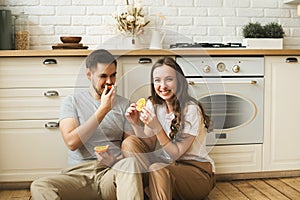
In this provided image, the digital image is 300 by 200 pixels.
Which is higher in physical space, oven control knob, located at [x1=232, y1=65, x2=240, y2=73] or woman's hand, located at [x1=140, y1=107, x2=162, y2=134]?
oven control knob, located at [x1=232, y1=65, x2=240, y2=73]

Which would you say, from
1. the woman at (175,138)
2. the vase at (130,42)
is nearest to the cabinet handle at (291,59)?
the woman at (175,138)

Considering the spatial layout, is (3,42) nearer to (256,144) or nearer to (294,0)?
(256,144)

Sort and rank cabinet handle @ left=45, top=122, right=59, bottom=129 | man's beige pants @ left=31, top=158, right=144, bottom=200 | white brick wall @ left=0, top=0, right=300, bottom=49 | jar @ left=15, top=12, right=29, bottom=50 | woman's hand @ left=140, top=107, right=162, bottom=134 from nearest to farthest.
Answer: man's beige pants @ left=31, top=158, right=144, bottom=200
woman's hand @ left=140, top=107, right=162, bottom=134
cabinet handle @ left=45, top=122, right=59, bottom=129
jar @ left=15, top=12, right=29, bottom=50
white brick wall @ left=0, top=0, right=300, bottom=49

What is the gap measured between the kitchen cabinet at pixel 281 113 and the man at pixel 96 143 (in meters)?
0.98

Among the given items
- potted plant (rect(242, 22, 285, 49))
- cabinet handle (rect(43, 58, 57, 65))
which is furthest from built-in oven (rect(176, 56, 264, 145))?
cabinet handle (rect(43, 58, 57, 65))

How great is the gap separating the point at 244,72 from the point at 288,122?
0.47 m

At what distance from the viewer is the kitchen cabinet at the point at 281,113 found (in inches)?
107

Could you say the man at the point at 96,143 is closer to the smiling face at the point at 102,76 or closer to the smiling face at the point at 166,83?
the smiling face at the point at 102,76

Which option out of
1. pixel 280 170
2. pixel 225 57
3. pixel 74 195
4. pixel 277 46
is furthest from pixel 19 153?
pixel 277 46

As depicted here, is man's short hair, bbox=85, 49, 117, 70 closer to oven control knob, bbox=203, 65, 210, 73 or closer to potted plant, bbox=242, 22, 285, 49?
oven control knob, bbox=203, 65, 210, 73

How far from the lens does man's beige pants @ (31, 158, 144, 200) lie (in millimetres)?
1956

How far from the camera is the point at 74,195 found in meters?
2.09

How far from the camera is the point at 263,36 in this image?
297 centimetres

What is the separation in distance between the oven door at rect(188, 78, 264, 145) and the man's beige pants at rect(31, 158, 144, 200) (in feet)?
2.56
